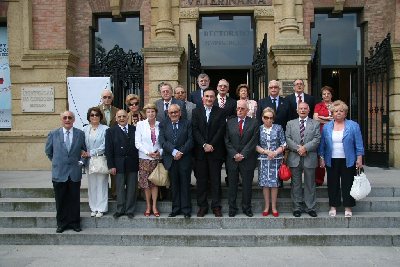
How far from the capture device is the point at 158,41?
11578mm

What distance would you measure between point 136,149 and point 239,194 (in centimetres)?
209

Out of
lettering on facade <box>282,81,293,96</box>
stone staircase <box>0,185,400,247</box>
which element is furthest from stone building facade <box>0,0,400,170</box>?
stone staircase <box>0,185,400,247</box>

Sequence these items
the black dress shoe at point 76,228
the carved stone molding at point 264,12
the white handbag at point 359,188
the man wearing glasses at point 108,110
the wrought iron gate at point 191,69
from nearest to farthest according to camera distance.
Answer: the white handbag at point 359,188 → the black dress shoe at point 76,228 → the man wearing glasses at point 108,110 → the wrought iron gate at point 191,69 → the carved stone molding at point 264,12

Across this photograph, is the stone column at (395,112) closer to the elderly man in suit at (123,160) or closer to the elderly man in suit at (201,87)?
the elderly man in suit at (201,87)

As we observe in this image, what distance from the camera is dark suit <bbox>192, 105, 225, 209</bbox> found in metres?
6.86

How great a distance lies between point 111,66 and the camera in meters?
12.2

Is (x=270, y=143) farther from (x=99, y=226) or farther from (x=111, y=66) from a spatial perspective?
(x=111, y=66)

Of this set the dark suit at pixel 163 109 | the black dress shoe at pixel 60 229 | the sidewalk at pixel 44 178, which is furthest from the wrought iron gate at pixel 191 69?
the black dress shoe at pixel 60 229

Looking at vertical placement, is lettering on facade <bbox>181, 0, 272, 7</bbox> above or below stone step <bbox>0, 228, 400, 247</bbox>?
above

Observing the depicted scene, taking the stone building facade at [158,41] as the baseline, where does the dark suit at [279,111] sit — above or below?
below

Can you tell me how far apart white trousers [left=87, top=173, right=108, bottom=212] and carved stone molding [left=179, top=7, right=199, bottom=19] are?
6.67 m

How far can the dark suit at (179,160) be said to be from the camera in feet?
22.4

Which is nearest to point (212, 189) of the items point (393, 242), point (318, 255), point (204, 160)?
point (204, 160)

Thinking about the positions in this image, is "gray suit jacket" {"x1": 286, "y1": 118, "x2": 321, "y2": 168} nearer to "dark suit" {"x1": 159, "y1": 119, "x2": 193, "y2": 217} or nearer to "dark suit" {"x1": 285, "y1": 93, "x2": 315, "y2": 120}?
"dark suit" {"x1": 285, "y1": 93, "x2": 315, "y2": 120}
